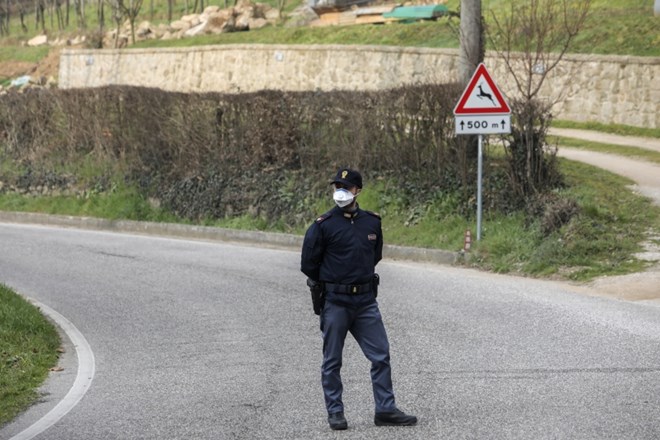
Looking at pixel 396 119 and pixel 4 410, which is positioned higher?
pixel 396 119

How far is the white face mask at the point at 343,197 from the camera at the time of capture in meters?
8.31

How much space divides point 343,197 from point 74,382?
3.72 meters

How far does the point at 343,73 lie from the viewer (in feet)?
127

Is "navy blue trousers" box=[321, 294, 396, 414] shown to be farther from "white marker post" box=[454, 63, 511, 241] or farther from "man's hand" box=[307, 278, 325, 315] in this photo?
"white marker post" box=[454, 63, 511, 241]

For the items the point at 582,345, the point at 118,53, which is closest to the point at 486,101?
the point at 582,345

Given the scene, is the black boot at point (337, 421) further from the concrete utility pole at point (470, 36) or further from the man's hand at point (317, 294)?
the concrete utility pole at point (470, 36)

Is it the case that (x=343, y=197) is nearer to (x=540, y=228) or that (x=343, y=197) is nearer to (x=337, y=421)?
(x=337, y=421)

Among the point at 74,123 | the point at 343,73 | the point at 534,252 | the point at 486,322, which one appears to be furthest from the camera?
the point at 343,73

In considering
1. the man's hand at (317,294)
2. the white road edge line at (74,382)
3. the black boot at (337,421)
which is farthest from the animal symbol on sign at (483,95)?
the black boot at (337,421)

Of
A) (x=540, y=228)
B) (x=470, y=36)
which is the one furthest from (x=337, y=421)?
A: (x=470, y=36)

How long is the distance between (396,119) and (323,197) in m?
2.40

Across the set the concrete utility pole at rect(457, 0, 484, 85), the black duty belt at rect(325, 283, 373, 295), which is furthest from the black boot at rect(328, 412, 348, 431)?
the concrete utility pole at rect(457, 0, 484, 85)

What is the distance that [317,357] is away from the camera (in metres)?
10.9

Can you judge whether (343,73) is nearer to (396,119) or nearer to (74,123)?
(74,123)
